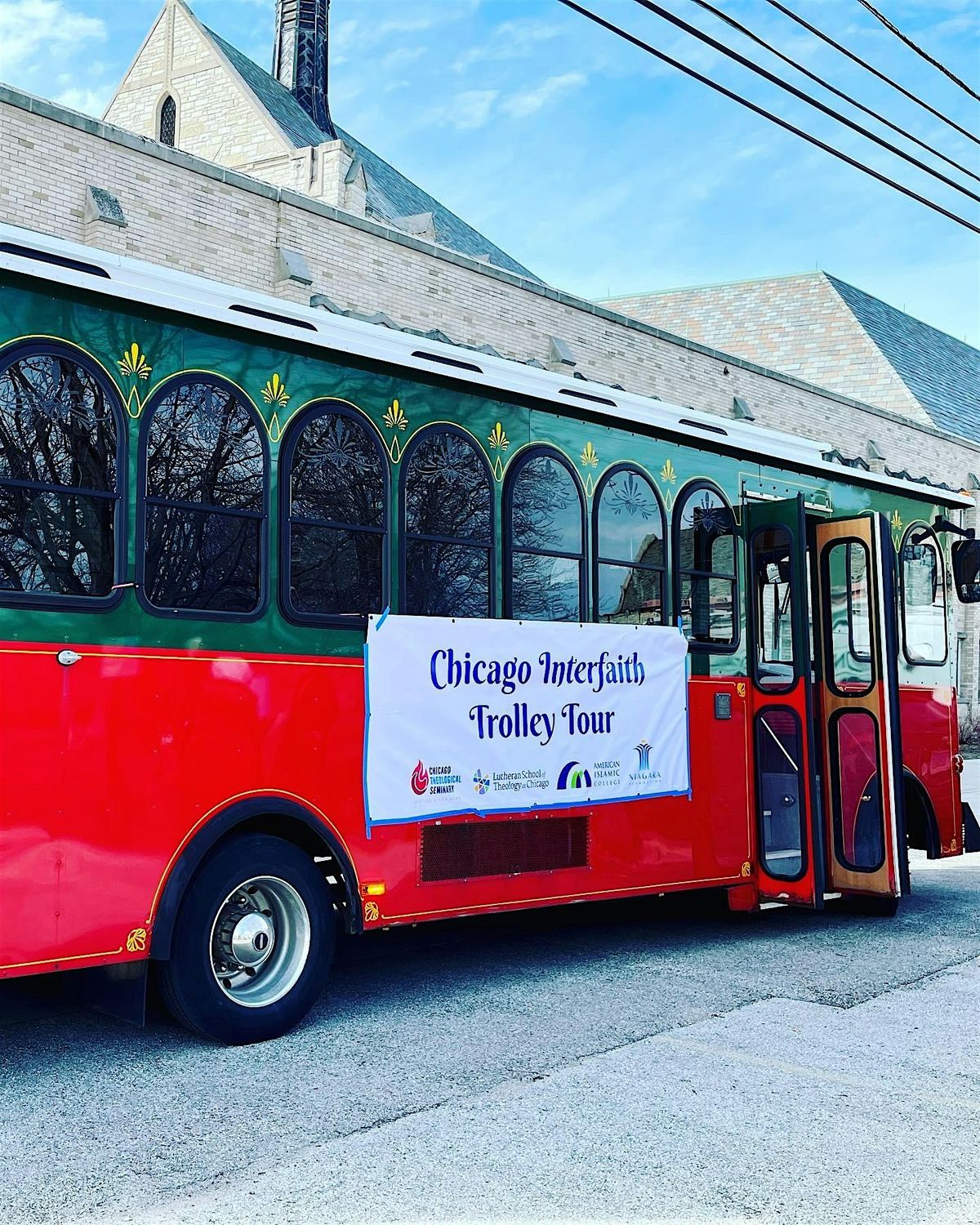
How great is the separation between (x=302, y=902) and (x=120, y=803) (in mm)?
1030

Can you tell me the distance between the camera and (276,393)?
6.04 metres

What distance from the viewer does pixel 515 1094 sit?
505 cm

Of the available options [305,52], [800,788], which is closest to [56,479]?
[800,788]

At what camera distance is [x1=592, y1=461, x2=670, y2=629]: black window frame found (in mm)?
7441

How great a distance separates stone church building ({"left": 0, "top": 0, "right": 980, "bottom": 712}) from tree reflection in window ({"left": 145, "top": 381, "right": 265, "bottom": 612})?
6.22 meters

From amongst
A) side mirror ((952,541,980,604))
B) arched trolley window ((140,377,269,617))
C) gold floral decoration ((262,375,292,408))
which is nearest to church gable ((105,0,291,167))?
side mirror ((952,541,980,604))

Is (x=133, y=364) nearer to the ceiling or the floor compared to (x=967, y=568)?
nearer to the ceiling

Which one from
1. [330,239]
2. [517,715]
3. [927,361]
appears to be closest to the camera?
[517,715]

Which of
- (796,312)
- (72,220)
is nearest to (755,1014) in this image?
(72,220)

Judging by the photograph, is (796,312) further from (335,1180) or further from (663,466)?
(335,1180)

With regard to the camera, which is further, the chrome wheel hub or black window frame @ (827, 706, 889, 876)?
black window frame @ (827, 706, 889, 876)

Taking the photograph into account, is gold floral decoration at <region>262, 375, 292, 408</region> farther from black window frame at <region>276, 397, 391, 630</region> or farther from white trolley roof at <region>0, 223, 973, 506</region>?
white trolley roof at <region>0, 223, 973, 506</region>

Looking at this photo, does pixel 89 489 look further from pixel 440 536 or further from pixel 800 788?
pixel 800 788

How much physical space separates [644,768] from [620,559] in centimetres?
118
